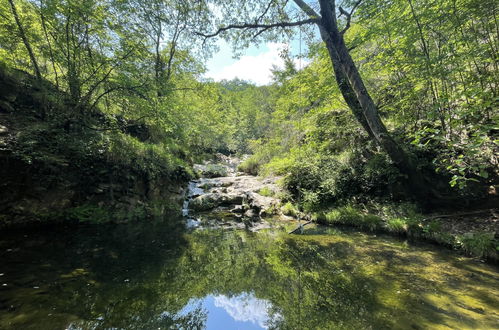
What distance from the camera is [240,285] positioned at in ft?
13.6

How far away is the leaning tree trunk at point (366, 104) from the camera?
6879 mm

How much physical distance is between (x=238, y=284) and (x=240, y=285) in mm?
56

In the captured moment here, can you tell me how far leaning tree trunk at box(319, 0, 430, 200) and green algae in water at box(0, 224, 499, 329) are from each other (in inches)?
92.1

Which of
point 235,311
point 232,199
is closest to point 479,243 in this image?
point 235,311

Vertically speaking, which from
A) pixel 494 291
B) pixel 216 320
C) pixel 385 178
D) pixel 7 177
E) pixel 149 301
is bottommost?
pixel 494 291

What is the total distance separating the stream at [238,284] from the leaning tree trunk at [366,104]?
2.29 metres

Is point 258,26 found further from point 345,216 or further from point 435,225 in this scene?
point 435,225

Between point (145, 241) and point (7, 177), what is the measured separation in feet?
14.5

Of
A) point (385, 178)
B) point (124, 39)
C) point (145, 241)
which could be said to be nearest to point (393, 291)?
point (385, 178)

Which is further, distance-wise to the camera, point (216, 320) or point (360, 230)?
point (360, 230)

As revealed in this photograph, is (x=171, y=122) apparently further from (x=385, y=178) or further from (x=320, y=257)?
(x=385, y=178)

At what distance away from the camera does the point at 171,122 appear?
10070mm

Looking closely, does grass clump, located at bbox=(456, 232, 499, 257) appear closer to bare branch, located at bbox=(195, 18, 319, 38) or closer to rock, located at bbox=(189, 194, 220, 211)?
bare branch, located at bbox=(195, 18, 319, 38)

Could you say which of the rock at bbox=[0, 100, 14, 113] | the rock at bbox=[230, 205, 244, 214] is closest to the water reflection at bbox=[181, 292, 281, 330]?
the rock at bbox=[230, 205, 244, 214]
